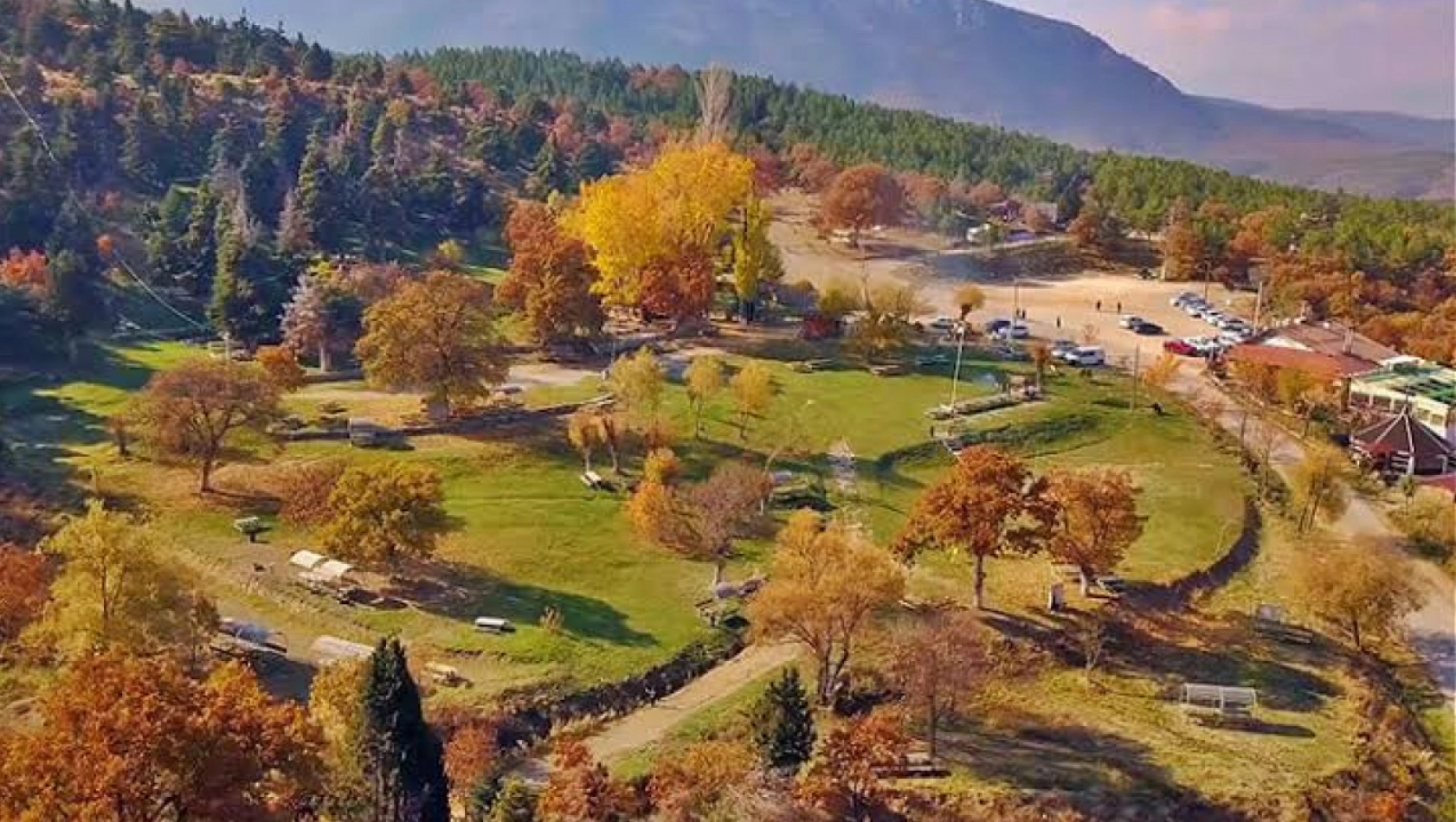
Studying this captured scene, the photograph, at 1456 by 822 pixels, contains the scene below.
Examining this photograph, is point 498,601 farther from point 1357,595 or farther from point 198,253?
point 198,253

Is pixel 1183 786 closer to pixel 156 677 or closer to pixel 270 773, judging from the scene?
pixel 270 773

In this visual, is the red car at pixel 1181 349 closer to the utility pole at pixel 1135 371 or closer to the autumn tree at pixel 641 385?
the utility pole at pixel 1135 371

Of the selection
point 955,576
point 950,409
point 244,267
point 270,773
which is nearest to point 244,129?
point 244,267

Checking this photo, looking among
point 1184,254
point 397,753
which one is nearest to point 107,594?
point 397,753

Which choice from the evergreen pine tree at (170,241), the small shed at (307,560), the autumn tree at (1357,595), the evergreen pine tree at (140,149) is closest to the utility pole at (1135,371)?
the autumn tree at (1357,595)

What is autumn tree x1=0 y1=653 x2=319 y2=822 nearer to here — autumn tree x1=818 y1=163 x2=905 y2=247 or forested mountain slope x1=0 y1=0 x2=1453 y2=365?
forested mountain slope x1=0 y1=0 x2=1453 y2=365
